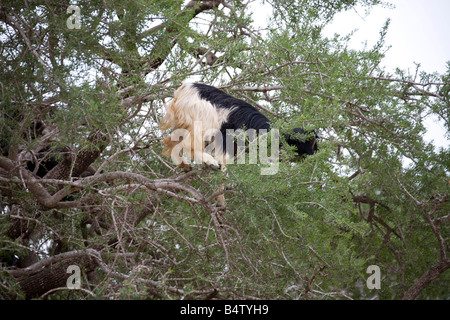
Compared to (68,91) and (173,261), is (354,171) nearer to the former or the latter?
(173,261)

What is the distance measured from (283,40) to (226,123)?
985mm

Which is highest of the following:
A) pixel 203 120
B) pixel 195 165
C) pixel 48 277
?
pixel 203 120

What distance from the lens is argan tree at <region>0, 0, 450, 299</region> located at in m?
3.46

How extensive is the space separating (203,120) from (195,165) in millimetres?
503

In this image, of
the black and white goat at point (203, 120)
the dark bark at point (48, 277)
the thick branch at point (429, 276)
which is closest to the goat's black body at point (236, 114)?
the black and white goat at point (203, 120)

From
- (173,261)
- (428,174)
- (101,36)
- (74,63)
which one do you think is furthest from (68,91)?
(428,174)

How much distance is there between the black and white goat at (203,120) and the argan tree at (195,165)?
5.7 inches

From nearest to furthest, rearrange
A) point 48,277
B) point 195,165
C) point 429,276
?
point 195,165 → point 48,277 → point 429,276

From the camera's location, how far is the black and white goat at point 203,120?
4.55 metres

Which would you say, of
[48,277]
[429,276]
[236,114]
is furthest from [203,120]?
[429,276]

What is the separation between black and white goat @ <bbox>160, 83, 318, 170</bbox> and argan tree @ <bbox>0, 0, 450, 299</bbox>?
0.47ft

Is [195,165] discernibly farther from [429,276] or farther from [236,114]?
[429,276]

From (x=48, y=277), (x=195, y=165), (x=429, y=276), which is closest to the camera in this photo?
(x=195, y=165)

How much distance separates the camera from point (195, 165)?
4.40 meters
